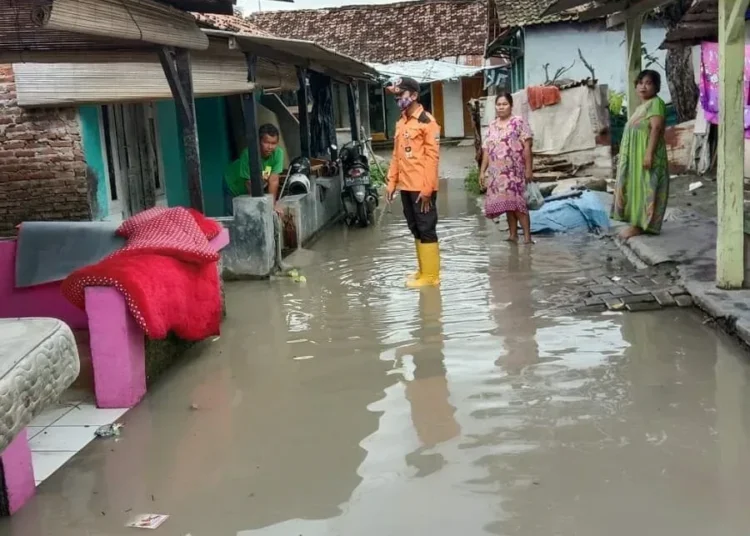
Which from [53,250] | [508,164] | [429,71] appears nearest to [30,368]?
[53,250]

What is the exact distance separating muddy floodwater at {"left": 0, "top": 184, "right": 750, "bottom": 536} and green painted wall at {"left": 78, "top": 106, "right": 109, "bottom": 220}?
2958 millimetres

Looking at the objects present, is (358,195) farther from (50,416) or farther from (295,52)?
(50,416)

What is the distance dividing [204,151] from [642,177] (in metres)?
6.07

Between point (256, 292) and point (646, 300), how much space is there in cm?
346

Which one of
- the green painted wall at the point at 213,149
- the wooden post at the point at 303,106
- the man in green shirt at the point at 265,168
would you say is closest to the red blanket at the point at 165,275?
the man in green shirt at the point at 265,168

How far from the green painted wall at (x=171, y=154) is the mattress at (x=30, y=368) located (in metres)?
7.61

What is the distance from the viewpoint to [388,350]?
5.42m

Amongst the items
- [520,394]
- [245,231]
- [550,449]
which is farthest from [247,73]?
[550,449]

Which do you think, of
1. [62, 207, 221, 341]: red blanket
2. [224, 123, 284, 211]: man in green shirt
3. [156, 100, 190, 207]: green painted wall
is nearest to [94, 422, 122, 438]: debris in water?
[62, 207, 221, 341]: red blanket

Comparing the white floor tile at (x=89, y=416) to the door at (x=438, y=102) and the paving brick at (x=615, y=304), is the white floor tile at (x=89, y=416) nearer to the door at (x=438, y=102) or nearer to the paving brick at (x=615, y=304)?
the paving brick at (x=615, y=304)

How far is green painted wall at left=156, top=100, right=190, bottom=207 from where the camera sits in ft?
33.8

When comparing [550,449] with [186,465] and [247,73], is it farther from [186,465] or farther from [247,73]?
[247,73]

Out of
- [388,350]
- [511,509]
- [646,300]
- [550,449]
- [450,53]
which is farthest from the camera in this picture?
[450,53]

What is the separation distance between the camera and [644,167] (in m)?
7.96
